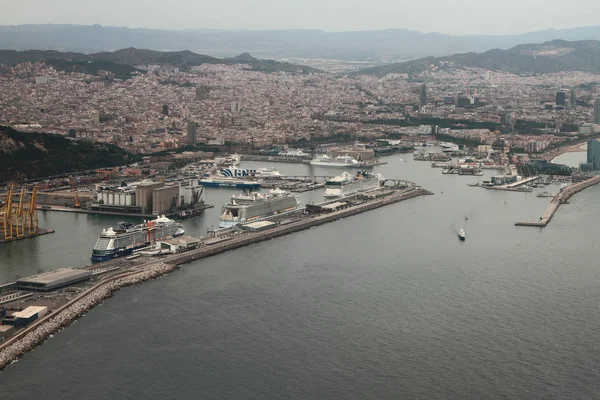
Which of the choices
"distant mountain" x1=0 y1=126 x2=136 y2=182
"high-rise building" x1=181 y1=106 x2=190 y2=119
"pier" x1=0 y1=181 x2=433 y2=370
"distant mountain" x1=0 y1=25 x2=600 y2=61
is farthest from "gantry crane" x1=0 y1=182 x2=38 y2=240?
"distant mountain" x1=0 y1=25 x2=600 y2=61

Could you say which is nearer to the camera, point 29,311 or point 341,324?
point 29,311

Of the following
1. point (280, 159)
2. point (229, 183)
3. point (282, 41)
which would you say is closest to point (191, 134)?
point (280, 159)

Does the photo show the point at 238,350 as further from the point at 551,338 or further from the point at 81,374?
the point at 551,338

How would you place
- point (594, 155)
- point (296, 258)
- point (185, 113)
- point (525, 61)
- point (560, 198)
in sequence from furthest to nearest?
point (525, 61), point (185, 113), point (594, 155), point (560, 198), point (296, 258)

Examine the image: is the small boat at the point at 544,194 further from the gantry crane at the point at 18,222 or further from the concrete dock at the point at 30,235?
the gantry crane at the point at 18,222

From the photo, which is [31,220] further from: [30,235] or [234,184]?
[234,184]

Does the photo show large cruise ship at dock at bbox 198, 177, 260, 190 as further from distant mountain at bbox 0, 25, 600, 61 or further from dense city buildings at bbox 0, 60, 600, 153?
distant mountain at bbox 0, 25, 600, 61
